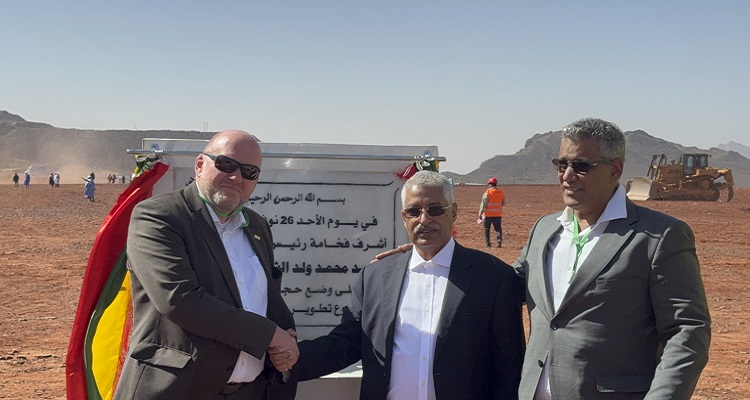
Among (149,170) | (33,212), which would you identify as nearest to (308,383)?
(149,170)

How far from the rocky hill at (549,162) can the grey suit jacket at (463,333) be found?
97014 millimetres

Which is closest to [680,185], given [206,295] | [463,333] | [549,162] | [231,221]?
[463,333]

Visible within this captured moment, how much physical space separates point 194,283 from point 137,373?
1.44 feet

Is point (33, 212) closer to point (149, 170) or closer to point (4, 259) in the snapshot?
point (4, 259)

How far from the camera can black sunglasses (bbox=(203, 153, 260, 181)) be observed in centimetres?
305

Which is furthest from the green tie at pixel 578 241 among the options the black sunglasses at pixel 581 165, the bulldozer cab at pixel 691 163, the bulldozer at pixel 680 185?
the bulldozer cab at pixel 691 163

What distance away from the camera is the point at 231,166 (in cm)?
306

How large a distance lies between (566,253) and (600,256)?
7.0 inches

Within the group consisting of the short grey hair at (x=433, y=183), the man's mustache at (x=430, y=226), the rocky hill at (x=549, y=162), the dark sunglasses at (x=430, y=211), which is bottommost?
the man's mustache at (x=430, y=226)

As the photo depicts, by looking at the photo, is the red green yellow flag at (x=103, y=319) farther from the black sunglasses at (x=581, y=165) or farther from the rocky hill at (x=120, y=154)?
the rocky hill at (x=120, y=154)

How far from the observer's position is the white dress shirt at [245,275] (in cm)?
304

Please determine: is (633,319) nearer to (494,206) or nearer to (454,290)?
(454,290)

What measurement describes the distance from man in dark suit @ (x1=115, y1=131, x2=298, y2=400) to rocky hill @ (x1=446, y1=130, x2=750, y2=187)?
97.1 meters

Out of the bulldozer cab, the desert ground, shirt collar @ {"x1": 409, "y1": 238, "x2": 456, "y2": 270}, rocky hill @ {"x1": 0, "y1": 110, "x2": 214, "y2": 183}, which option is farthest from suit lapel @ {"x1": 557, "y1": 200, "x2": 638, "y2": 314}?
rocky hill @ {"x1": 0, "y1": 110, "x2": 214, "y2": 183}
